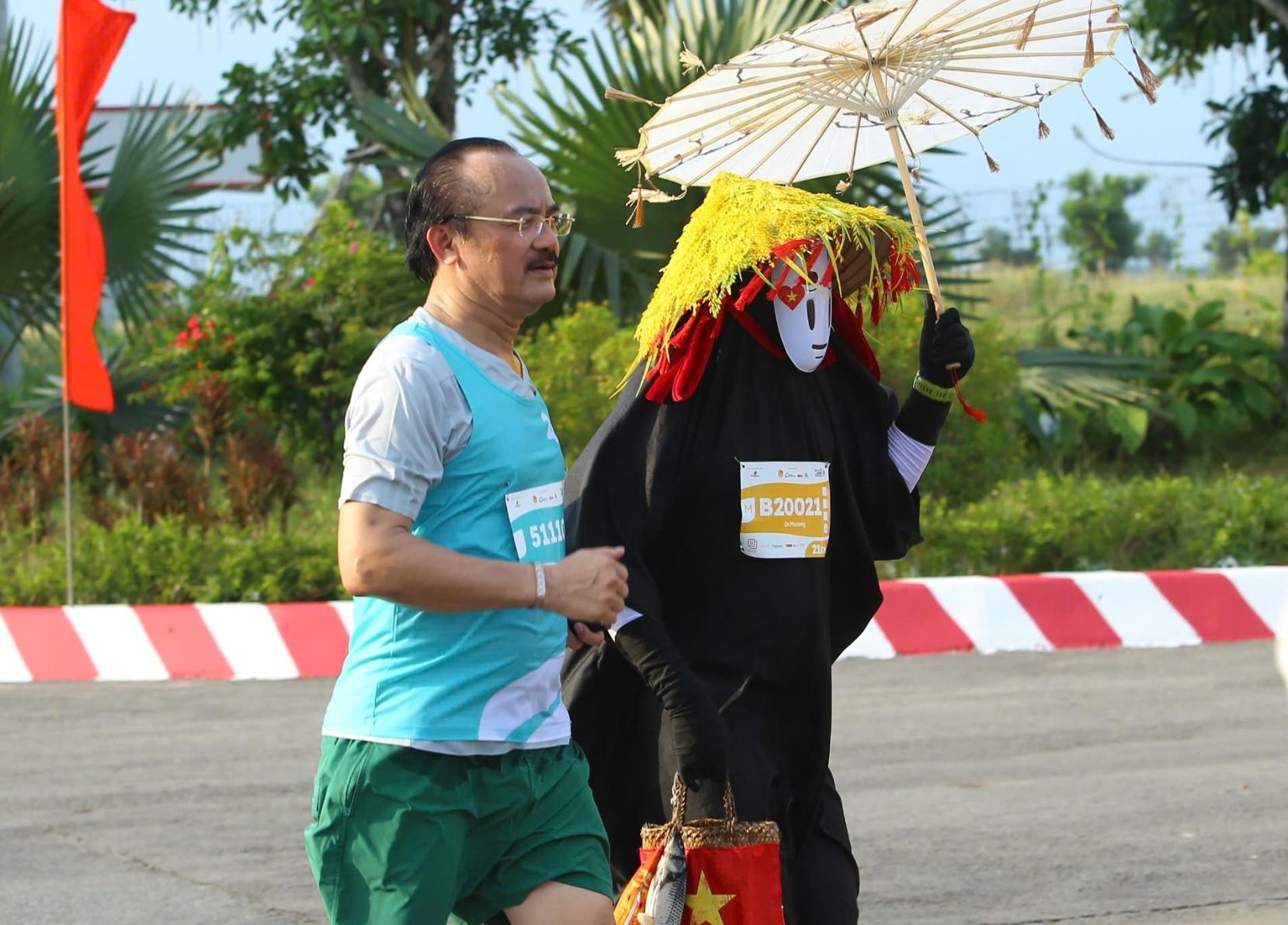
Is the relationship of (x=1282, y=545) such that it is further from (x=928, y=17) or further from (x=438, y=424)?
(x=438, y=424)

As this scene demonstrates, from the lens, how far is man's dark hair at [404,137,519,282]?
3.09 meters

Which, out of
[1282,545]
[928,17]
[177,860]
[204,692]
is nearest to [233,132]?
[204,692]

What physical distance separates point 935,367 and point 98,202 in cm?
1074

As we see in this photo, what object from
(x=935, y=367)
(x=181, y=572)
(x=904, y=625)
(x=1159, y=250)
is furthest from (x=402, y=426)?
(x=1159, y=250)

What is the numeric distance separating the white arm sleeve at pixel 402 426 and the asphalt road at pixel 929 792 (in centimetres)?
141

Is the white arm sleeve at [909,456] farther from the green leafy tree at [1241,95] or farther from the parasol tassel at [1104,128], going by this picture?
the green leafy tree at [1241,95]

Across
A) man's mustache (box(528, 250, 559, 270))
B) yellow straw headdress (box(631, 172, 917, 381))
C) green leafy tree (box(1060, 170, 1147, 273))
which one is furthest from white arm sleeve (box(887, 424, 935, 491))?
green leafy tree (box(1060, 170, 1147, 273))

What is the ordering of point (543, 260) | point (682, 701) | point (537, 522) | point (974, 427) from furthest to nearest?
point (974, 427) < point (682, 701) < point (543, 260) < point (537, 522)

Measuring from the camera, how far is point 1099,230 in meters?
20.4

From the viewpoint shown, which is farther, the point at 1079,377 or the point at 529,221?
the point at 1079,377

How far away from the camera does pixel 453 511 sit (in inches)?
115

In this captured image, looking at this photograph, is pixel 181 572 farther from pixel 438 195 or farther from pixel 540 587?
pixel 540 587

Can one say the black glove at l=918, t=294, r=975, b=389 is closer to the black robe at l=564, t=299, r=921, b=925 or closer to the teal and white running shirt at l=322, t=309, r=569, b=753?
the black robe at l=564, t=299, r=921, b=925

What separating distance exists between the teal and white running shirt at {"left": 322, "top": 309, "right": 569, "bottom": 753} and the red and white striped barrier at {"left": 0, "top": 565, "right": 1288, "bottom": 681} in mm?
5940
